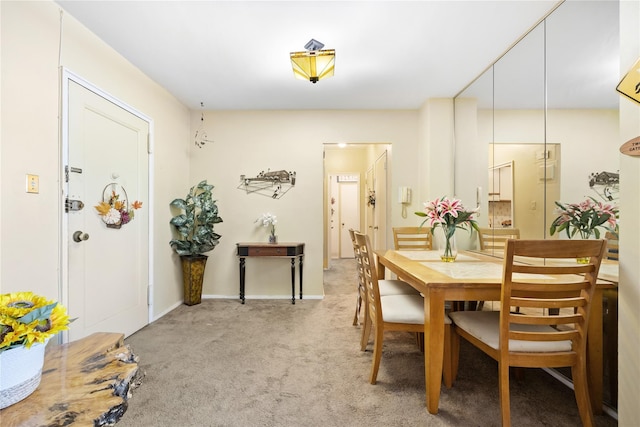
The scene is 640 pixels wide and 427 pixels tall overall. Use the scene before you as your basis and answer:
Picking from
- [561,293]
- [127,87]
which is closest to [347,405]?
[561,293]

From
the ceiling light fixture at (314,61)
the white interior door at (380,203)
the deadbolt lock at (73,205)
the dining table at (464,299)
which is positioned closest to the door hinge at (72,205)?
the deadbolt lock at (73,205)

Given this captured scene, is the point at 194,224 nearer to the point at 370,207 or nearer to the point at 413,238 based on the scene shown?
the point at 413,238

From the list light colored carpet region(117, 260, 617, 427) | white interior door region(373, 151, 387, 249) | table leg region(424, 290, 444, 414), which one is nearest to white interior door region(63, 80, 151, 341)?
light colored carpet region(117, 260, 617, 427)

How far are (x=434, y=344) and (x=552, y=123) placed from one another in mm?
1689

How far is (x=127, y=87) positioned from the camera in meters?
2.57

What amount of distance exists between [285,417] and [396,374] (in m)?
0.81

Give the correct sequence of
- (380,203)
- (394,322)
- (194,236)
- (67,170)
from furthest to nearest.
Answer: (380,203), (194,236), (67,170), (394,322)

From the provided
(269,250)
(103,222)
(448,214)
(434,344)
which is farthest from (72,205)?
(448,214)

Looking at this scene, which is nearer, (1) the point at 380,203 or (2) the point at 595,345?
(2) the point at 595,345

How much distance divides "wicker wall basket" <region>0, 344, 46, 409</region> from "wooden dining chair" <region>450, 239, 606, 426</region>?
1.73 m

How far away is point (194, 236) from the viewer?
133 inches

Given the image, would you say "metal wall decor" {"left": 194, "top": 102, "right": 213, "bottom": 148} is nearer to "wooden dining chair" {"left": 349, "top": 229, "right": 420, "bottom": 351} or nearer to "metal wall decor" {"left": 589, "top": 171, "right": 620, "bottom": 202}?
"wooden dining chair" {"left": 349, "top": 229, "right": 420, "bottom": 351}

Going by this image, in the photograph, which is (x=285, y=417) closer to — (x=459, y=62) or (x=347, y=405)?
(x=347, y=405)

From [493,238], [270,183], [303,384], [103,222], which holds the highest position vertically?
[270,183]
